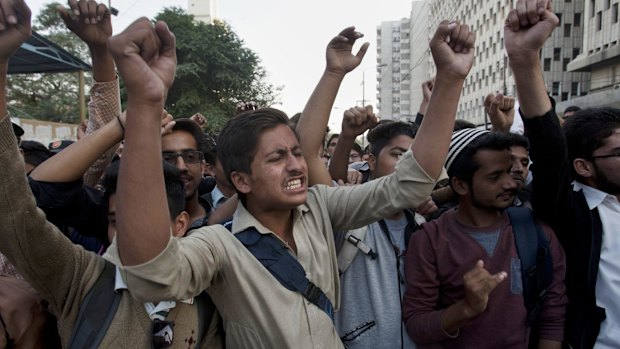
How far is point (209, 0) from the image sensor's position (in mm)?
78062

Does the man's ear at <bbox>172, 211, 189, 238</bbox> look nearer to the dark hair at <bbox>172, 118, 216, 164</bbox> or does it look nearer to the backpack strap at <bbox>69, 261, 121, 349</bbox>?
the backpack strap at <bbox>69, 261, 121, 349</bbox>

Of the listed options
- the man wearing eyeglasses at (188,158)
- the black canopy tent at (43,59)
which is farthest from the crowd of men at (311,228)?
the black canopy tent at (43,59)

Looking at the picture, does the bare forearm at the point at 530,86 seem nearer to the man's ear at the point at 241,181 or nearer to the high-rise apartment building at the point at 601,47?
the man's ear at the point at 241,181

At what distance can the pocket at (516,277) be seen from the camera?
1.82 meters

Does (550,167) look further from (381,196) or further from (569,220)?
(381,196)

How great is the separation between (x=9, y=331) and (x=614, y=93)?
22.4m

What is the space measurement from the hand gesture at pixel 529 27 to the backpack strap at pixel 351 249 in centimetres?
92

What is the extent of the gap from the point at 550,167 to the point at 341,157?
0.97 m

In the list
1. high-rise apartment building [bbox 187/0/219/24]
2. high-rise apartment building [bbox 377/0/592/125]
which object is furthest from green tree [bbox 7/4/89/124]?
high-rise apartment building [bbox 187/0/219/24]

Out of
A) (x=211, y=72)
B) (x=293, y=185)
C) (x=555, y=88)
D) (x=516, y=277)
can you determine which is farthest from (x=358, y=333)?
(x=555, y=88)

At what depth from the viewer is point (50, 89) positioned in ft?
106

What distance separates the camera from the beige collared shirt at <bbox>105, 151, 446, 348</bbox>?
1.14m

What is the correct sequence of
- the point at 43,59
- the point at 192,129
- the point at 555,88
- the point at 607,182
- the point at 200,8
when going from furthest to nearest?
the point at 200,8 < the point at 555,88 < the point at 43,59 < the point at 192,129 < the point at 607,182

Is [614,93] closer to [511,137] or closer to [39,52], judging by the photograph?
[511,137]
